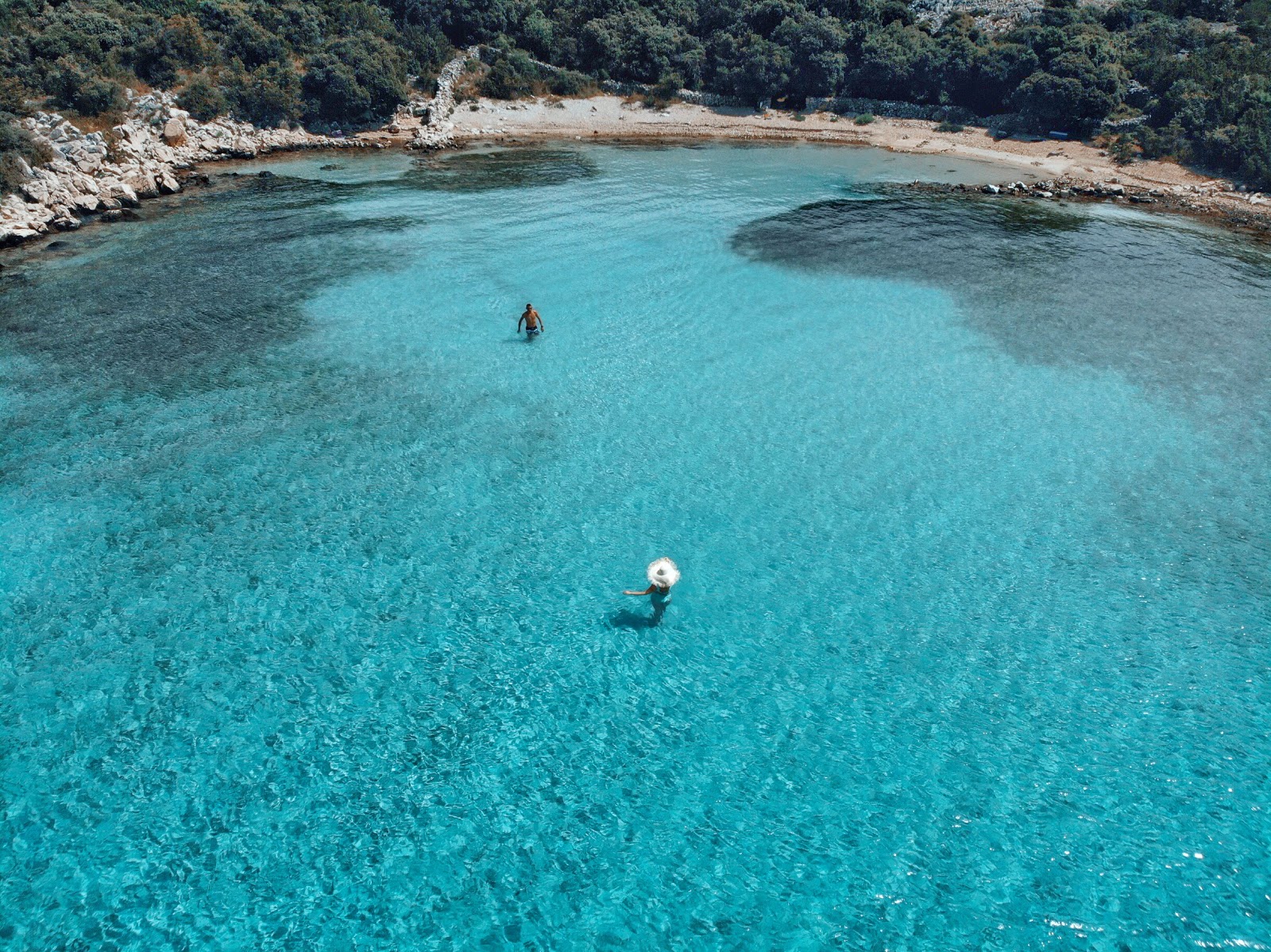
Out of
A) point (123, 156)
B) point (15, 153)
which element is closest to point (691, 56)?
point (123, 156)

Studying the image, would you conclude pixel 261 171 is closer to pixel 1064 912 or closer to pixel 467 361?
pixel 467 361

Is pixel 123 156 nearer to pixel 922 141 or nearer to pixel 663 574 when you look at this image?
pixel 663 574

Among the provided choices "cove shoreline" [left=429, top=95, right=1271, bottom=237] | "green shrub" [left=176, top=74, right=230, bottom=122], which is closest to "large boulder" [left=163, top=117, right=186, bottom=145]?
"green shrub" [left=176, top=74, right=230, bottom=122]

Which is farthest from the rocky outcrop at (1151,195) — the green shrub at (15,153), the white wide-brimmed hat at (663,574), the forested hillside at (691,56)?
the green shrub at (15,153)

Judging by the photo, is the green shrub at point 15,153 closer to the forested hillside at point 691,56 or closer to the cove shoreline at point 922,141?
the forested hillside at point 691,56

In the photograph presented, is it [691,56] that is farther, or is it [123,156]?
[691,56]
